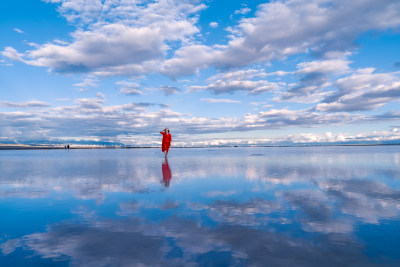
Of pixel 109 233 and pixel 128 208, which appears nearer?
pixel 109 233

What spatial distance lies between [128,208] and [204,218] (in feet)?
8.55

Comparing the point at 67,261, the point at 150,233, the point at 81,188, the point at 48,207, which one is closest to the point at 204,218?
the point at 150,233

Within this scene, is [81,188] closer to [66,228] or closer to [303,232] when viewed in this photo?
[66,228]

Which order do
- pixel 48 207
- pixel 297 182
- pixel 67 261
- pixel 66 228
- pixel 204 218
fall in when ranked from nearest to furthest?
pixel 67 261 → pixel 66 228 → pixel 204 218 → pixel 48 207 → pixel 297 182

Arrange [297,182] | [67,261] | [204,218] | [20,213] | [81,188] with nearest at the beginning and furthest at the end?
[67,261]
[204,218]
[20,213]
[81,188]
[297,182]

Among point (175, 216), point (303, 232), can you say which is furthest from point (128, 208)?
point (303, 232)

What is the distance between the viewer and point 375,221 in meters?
6.44

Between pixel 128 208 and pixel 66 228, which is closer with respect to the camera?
pixel 66 228

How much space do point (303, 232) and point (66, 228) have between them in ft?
18.1

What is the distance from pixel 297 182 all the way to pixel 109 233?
32.1ft

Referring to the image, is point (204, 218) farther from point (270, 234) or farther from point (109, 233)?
point (109, 233)

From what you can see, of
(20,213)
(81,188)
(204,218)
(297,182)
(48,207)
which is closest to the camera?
(204,218)

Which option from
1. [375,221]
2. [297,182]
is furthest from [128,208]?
[297,182]

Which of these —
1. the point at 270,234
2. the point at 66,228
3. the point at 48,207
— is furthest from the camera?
the point at 48,207
